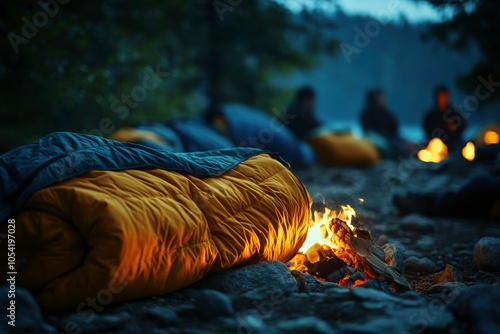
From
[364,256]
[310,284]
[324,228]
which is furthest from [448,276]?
[310,284]

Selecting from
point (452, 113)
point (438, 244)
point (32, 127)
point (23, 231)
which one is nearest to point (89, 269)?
point (23, 231)

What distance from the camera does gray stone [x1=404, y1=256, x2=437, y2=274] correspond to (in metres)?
3.71

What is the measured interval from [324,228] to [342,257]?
0.92ft

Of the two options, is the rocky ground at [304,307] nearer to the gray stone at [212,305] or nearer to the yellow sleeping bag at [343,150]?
the gray stone at [212,305]

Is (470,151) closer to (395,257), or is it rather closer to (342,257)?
(395,257)

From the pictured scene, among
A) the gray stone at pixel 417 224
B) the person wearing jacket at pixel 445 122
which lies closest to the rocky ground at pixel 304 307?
the gray stone at pixel 417 224

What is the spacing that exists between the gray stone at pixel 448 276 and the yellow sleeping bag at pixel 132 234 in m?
1.14

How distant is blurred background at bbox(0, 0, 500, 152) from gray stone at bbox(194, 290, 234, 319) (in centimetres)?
379

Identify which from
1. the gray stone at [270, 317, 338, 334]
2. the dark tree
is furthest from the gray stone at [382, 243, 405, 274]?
the dark tree

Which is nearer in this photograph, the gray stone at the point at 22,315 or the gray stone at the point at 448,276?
the gray stone at the point at 22,315

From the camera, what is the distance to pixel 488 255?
3.66 m

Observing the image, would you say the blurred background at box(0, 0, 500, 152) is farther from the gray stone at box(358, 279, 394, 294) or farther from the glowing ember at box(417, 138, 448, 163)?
the gray stone at box(358, 279, 394, 294)

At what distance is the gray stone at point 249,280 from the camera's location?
2844 millimetres

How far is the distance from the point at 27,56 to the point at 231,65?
6.34 metres
